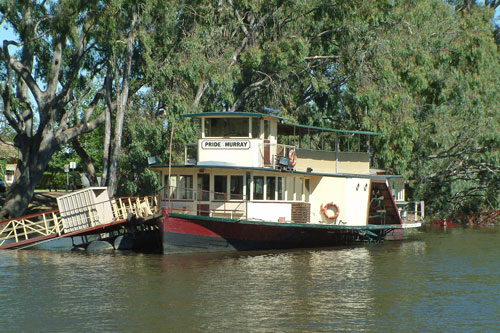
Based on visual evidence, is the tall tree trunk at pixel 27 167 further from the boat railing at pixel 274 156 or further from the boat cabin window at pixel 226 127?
the boat railing at pixel 274 156

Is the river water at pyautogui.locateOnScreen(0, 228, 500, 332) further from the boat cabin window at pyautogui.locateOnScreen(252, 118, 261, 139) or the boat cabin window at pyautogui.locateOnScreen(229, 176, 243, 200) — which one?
the boat cabin window at pyautogui.locateOnScreen(252, 118, 261, 139)

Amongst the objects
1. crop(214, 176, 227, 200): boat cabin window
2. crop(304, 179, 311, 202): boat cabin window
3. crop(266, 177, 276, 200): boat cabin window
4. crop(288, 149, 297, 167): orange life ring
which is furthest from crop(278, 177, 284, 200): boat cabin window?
crop(214, 176, 227, 200): boat cabin window

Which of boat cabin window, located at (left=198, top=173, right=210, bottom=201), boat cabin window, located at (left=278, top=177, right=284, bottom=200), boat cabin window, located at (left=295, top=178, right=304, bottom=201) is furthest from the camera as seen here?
boat cabin window, located at (left=295, top=178, right=304, bottom=201)

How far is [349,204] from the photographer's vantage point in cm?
3109

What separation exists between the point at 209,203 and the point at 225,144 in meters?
2.43

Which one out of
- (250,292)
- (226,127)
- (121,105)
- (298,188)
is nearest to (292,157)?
(298,188)

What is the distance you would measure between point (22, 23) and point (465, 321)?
24756 mm

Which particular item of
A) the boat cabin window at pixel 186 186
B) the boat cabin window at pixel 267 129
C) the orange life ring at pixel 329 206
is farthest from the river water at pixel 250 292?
the boat cabin window at pixel 267 129

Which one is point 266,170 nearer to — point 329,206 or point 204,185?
point 204,185

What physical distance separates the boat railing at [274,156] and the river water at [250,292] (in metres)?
3.43

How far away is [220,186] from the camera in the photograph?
1099 inches

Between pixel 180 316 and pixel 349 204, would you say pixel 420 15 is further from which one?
pixel 180 316

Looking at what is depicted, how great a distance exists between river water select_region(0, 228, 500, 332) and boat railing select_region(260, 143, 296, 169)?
11.3ft

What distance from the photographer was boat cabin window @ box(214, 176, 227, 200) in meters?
27.8
